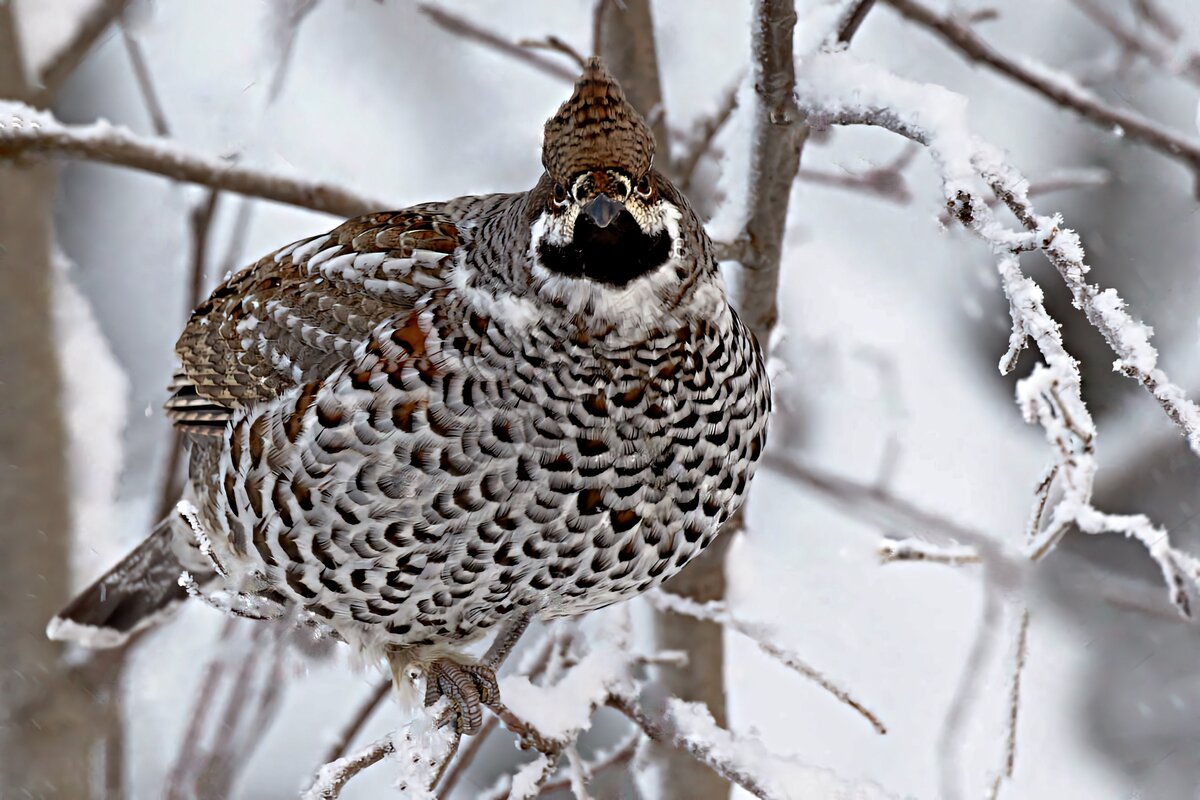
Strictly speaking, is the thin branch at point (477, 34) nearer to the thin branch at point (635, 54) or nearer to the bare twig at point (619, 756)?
the thin branch at point (635, 54)

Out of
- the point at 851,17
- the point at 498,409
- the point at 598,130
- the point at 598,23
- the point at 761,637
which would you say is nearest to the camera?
the point at 598,130

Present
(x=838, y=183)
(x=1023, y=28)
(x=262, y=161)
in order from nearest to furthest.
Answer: (x=262, y=161)
(x=838, y=183)
(x=1023, y=28)

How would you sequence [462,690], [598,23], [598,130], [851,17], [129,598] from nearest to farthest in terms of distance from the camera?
1. [598,130]
2. [851,17]
3. [462,690]
4. [598,23]
5. [129,598]

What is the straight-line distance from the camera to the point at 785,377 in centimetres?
317

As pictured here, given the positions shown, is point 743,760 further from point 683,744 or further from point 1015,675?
point 1015,675

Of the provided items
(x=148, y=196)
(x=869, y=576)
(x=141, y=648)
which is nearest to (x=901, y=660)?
(x=869, y=576)

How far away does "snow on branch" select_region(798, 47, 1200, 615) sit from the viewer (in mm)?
1507

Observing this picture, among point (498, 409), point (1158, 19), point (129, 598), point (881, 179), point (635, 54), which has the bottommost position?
point (129, 598)

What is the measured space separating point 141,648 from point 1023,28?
445 cm

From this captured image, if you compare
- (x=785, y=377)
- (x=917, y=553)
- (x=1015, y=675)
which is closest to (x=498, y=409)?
(x=917, y=553)

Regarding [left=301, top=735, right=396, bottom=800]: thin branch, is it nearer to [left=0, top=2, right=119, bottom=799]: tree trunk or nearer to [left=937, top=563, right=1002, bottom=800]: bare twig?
[left=937, top=563, right=1002, bottom=800]: bare twig

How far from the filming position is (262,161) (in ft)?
10.7

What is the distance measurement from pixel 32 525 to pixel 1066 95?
11.1 ft

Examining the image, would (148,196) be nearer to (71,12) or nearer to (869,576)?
(71,12)
